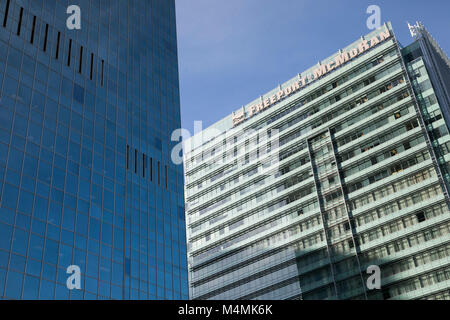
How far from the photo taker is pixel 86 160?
5822 cm

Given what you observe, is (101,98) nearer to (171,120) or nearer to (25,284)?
(171,120)

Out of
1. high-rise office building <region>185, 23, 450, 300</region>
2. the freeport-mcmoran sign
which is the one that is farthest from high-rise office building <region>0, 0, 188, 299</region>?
the freeport-mcmoran sign

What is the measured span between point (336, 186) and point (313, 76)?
29420mm

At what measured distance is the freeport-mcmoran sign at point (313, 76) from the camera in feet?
373

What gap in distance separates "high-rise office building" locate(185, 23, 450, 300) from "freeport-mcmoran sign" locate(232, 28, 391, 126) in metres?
0.29

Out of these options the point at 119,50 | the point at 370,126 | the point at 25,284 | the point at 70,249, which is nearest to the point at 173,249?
the point at 70,249

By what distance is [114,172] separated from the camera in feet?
202

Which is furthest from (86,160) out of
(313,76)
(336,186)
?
(313,76)

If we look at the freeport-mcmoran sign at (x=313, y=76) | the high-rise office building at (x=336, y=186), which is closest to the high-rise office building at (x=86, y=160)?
the high-rise office building at (x=336, y=186)

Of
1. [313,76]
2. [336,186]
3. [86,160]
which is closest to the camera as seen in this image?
[86,160]

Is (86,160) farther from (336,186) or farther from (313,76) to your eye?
(313,76)

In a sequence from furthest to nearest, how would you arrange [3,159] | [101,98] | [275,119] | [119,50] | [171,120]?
[275,119] → [171,120] → [119,50] → [101,98] → [3,159]

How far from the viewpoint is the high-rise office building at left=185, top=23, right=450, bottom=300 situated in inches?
3676

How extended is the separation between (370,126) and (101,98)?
202 feet
